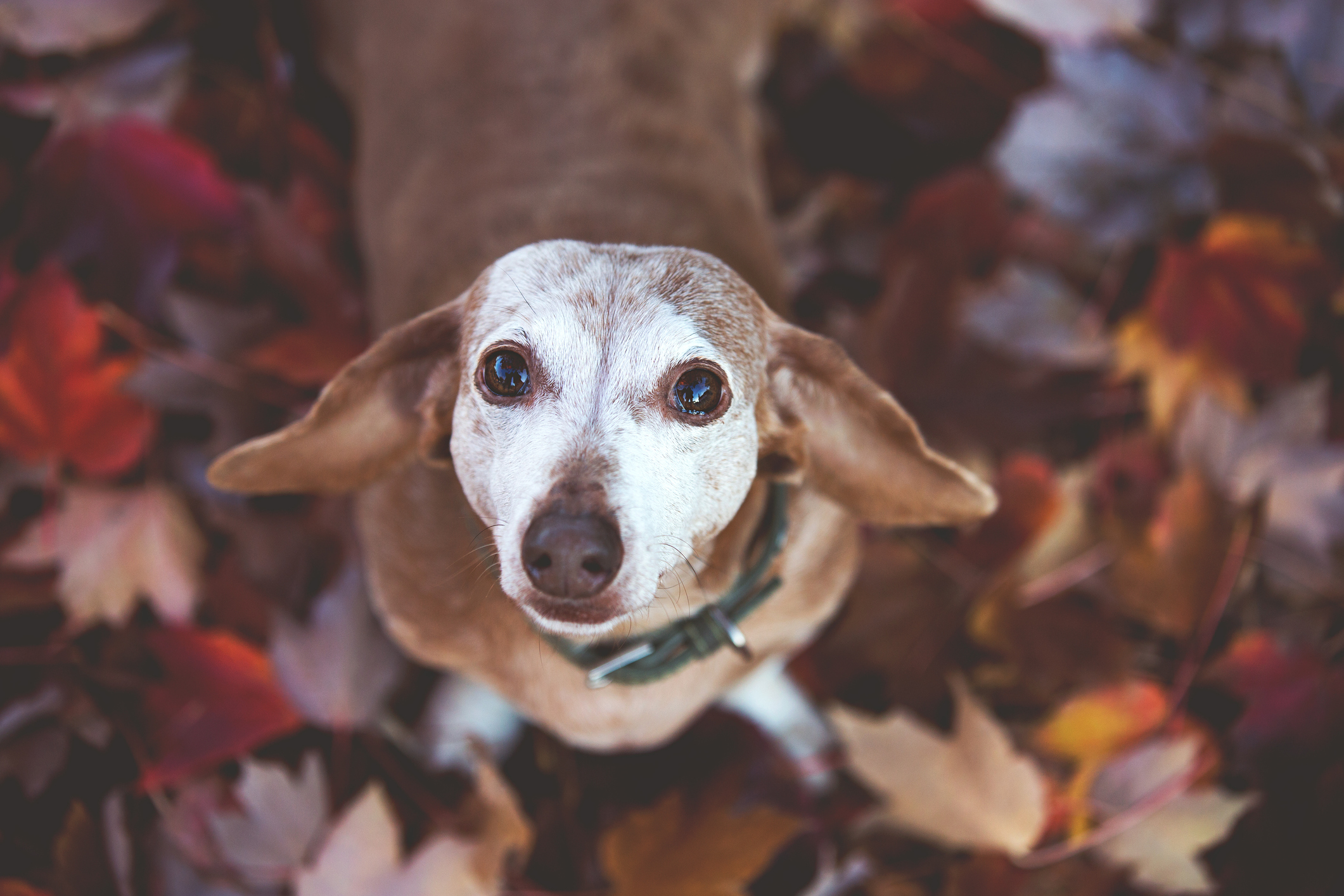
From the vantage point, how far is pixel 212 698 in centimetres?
202

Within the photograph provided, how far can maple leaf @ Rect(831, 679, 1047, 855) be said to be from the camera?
6.01 feet

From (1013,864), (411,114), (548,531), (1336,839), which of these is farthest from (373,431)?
(1336,839)

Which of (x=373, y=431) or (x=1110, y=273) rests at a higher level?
(x=1110, y=273)

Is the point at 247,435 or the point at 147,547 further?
the point at 247,435

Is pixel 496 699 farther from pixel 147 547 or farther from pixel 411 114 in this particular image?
pixel 411 114

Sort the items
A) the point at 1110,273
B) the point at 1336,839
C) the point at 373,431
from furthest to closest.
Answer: the point at 1110,273 < the point at 1336,839 < the point at 373,431

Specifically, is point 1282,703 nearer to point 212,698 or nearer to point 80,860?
point 212,698

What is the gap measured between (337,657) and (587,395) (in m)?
1.09

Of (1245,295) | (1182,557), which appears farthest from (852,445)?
(1245,295)

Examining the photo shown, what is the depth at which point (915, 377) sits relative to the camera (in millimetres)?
2201

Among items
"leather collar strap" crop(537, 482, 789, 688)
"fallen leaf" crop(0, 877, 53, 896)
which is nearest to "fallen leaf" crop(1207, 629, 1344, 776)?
"leather collar strap" crop(537, 482, 789, 688)

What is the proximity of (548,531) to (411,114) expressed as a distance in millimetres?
1225

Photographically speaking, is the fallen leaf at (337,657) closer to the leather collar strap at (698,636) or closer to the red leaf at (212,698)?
the red leaf at (212,698)

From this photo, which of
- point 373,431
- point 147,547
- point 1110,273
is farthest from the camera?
point 1110,273
